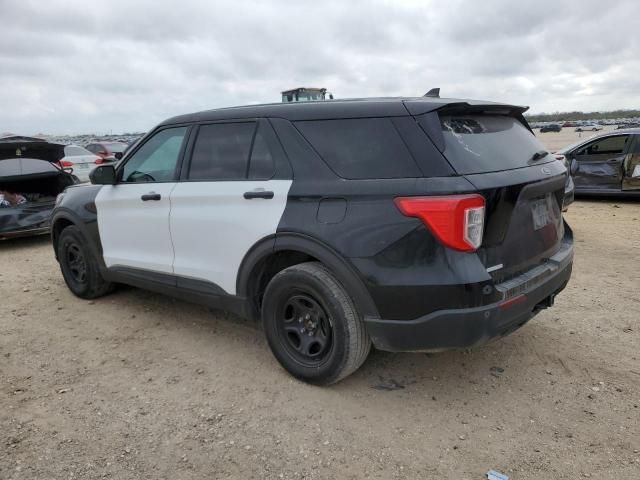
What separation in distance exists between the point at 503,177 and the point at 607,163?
8291mm

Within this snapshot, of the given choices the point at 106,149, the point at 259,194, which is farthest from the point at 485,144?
the point at 106,149

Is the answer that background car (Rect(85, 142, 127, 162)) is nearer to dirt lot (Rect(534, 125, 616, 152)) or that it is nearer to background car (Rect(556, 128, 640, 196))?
background car (Rect(556, 128, 640, 196))

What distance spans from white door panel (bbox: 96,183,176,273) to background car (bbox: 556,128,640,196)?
8125 mm

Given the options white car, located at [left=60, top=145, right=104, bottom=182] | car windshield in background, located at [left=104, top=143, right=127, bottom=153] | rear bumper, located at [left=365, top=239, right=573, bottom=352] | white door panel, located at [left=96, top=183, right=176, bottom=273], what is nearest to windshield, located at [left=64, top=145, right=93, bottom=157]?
white car, located at [left=60, top=145, right=104, bottom=182]

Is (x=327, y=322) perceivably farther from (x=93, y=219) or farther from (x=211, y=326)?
(x=93, y=219)

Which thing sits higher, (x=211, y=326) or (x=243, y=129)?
(x=243, y=129)

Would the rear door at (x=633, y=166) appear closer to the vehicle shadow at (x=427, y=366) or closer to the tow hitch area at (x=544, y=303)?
the vehicle shadow at (x=427, y=366)

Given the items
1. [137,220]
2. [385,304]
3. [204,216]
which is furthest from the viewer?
[137,220]

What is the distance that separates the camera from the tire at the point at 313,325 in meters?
2.88

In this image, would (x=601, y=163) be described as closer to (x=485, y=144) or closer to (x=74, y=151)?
(x=485, y=144)

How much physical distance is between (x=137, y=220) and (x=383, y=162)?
234 cm

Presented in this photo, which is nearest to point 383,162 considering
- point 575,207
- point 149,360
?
point 149,360

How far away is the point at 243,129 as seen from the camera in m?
3.44

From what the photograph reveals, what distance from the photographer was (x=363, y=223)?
2719 mm
